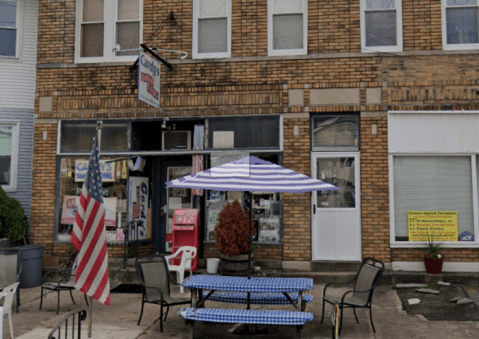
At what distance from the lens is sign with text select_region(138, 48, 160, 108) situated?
9312mm

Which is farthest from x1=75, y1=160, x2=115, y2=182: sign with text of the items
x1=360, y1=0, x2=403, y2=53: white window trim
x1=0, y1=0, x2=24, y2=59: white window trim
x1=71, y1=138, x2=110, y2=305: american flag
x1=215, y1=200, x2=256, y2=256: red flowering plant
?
x1=360, y1=0, x2=403, y2=53: white window trim

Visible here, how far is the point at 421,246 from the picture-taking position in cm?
985

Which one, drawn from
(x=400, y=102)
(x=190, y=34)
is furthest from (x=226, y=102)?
(x=400, y=102)

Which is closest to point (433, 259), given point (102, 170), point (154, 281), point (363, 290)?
point (363, 290)

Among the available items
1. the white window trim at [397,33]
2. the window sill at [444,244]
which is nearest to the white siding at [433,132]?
the white window trim at [397,33]

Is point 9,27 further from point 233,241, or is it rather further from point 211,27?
point 233,241

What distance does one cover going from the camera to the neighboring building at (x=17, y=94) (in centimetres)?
1166

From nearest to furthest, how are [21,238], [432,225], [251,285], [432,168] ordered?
1. [251,285]
2. [432,225]
3. [432,168]
4. [21,238]

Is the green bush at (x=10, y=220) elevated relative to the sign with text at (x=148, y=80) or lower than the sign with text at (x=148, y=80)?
lower

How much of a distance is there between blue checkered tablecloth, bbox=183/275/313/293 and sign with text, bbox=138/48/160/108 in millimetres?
4350

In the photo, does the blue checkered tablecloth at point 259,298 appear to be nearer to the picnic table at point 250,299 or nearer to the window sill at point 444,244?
the picnic table at point 250,299

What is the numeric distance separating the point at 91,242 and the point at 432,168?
305 inches

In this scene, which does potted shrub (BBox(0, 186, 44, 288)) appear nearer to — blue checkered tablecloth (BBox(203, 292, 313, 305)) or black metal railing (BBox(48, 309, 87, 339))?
black metal railing (BBox(48, 309, 87, 339))

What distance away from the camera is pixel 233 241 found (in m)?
9.41
